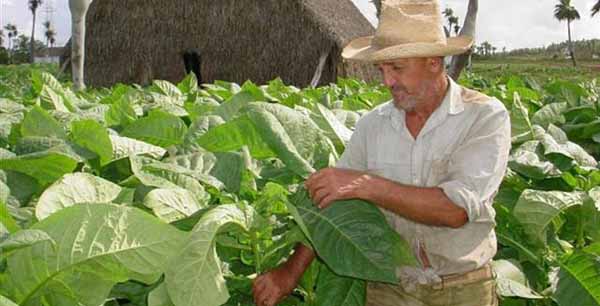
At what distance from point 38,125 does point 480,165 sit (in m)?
1.13

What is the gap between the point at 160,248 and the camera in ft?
4.32

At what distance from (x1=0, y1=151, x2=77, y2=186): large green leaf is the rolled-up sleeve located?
863 mm

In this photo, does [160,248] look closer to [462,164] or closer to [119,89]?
[462,164]

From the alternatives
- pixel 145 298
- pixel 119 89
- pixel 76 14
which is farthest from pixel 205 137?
pixel 76 14

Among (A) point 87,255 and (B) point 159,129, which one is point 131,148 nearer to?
(B) point 159,129

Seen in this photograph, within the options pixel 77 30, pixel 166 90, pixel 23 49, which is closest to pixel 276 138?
pixel 166 90

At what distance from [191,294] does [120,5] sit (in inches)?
707

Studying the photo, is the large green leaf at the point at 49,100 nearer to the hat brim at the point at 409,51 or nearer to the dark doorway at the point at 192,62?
the hat brim at the point at 409,51

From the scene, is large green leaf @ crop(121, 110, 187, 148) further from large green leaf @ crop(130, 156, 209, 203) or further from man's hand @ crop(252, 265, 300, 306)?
man's hand @ crop(252, 265, 300, 306)

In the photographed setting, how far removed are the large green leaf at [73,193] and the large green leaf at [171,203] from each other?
76 mm

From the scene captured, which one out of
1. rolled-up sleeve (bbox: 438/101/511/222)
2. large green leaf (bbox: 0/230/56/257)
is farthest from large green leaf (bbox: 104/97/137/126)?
large green leaf (bbox: 0/230/56/257)

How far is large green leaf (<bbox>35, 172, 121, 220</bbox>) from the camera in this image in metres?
1.48

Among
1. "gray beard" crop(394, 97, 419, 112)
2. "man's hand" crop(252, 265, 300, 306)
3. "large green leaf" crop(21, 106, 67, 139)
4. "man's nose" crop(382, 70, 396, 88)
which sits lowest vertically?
"man's hand" crop(252, 265, 300, 306)

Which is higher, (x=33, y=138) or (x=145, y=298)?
(x=33, y=138)
